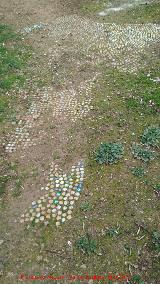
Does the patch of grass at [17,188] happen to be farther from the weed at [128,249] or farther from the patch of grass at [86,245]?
the weed at [128,249]

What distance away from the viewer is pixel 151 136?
8.54 meters

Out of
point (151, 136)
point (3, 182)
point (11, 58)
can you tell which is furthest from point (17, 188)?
point (11, 58)

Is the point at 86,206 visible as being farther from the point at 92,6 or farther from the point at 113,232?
the point at 92,6

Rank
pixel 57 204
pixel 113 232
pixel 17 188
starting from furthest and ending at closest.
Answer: pixel 17 188 < pixel 57 204 < pixel 113 232

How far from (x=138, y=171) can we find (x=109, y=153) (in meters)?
0.89

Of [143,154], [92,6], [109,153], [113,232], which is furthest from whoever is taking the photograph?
[92,6]

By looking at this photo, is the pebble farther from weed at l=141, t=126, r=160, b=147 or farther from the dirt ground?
weed at l=141, t=126, r=160, b=147

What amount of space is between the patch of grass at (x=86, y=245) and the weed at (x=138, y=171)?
194 centimetres

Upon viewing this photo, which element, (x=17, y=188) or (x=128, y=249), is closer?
(x=128, y=249)

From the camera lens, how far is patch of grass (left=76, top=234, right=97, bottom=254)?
6469mm

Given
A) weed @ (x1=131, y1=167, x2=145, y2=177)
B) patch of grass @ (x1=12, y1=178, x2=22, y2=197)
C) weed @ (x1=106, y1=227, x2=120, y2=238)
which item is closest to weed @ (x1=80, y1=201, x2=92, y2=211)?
weed @ (x1=106, y1=227, x2=120, y2=238)

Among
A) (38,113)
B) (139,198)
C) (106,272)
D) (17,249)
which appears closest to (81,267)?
(106,272)

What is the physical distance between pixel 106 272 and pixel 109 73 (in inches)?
261

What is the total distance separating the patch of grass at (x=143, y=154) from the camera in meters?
8.05
